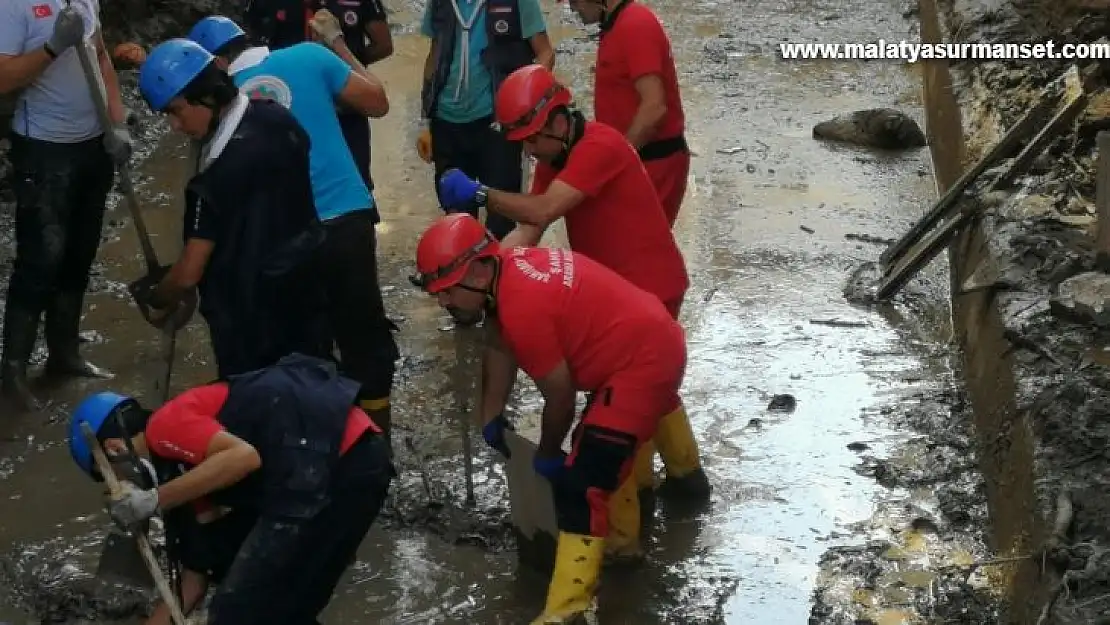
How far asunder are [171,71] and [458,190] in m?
1.17

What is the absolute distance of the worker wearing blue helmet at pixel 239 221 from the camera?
470 cm

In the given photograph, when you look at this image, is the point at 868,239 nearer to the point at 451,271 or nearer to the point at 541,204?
the point at 541,204

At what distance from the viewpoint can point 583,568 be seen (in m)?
4.85

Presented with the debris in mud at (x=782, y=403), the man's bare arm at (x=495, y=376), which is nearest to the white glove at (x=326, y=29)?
the man's bare arm at (x=495, y=376)

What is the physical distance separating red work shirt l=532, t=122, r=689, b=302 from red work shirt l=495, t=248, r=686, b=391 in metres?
0.48

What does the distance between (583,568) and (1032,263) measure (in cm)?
276

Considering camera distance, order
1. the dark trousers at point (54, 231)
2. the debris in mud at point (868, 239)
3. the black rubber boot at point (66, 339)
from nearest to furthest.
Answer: the dark trousers at point (54, 231) < the black rubber boot at point (66, 339) < the debris in mud at point (868, 239)

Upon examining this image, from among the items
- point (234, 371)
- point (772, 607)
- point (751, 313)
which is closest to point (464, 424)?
point (234, 371)

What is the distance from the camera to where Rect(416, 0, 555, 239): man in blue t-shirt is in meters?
6.68

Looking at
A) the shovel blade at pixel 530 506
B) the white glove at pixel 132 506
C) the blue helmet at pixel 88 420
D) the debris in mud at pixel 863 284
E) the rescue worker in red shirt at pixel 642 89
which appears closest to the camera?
the white glove at pixel 132 506

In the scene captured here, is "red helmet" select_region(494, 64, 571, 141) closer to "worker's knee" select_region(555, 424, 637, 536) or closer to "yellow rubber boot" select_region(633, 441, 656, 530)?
"worker's knee" select_region(555, 424, 637, 536)

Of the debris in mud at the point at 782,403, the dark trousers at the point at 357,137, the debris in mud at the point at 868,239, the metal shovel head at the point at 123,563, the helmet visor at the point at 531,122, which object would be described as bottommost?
the metal shovel head at the point at 123,563

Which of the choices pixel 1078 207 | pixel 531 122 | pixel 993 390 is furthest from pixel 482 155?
pixel 1078 207

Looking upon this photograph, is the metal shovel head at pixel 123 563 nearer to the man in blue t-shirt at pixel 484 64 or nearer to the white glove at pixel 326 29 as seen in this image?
the white glove at pixel 326 29
